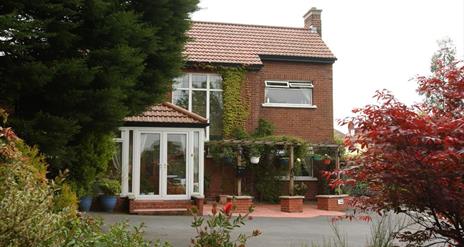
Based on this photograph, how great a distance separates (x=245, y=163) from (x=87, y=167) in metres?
8.96

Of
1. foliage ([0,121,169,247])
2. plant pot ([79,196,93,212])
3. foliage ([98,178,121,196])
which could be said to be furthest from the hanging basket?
foliage ([0,121,169,247])

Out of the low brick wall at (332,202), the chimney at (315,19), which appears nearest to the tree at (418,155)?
the low brick wall at (332,202)

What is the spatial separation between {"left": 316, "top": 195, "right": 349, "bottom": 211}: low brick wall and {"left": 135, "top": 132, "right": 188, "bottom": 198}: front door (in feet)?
16.2

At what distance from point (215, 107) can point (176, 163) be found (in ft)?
13.1

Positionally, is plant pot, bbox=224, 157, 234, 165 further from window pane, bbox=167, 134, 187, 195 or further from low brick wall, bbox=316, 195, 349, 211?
low brick wall, bbox=316, 195, 349, 211

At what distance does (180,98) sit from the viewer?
1930 centimetres

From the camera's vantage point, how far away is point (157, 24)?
9859 mm

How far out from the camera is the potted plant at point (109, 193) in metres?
14.9

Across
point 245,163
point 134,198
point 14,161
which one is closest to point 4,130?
point 14,161

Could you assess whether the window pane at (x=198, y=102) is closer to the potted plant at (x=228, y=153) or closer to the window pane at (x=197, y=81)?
the window pane at (x=197, y=81)

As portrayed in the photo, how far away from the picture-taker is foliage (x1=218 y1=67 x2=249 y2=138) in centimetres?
1927

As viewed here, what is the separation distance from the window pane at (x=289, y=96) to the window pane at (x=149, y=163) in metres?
5.92

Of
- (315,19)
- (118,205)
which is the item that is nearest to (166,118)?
(118,205)

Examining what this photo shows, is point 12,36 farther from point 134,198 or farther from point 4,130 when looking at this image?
point 134,198
